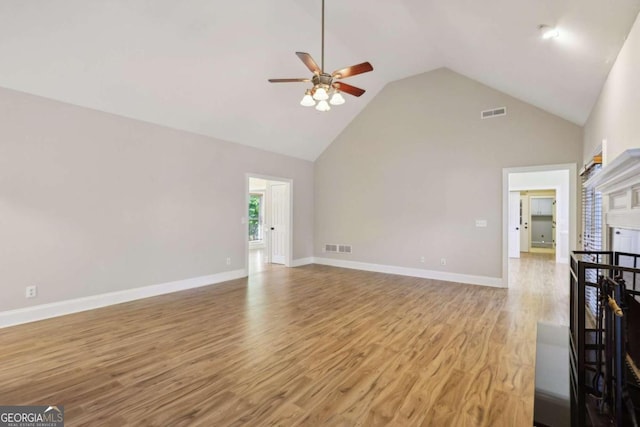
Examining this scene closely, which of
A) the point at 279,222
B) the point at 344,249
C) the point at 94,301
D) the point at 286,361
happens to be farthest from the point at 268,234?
the point at 286,361

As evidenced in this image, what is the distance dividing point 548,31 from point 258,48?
11.8 feet

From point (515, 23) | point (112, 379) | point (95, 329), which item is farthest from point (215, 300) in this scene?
point (515, 23)

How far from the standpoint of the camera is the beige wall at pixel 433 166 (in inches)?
212

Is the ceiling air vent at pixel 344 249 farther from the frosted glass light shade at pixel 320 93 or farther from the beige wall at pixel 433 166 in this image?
the frosted glass light shade at pixel 320 93

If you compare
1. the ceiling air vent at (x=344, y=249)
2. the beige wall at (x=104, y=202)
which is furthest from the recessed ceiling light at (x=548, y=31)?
the ceiling air vent at (x=344, y=249)

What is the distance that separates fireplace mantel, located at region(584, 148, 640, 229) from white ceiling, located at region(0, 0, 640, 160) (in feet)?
3.89

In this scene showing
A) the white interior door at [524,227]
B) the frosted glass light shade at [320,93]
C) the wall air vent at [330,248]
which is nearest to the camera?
the frosted glass light shade at [320,93]

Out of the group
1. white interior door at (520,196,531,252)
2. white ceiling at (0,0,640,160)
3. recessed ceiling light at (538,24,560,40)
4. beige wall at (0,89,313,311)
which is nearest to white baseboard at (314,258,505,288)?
beige wall at (0,89,313,311)

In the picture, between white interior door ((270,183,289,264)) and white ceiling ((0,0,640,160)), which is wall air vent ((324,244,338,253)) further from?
white ceiling ((0,0,640,160))

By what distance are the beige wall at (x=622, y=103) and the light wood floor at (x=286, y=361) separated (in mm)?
2115

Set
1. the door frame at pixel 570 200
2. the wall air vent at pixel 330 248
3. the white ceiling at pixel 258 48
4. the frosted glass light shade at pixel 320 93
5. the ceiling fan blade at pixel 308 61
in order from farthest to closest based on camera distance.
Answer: the wall air vent at pixel 330 248 → the door frame at pixel 570 200 → the frosted glass light shade at pixel 320 93 → the ceiling fan blade at pixel 308 61 → the white ceiling at pixel 258 48

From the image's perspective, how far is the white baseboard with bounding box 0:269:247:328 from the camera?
3.63m

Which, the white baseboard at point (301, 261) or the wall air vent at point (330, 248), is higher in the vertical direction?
the wall air vent at point (330, 248)

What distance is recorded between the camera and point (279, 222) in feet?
26.0
